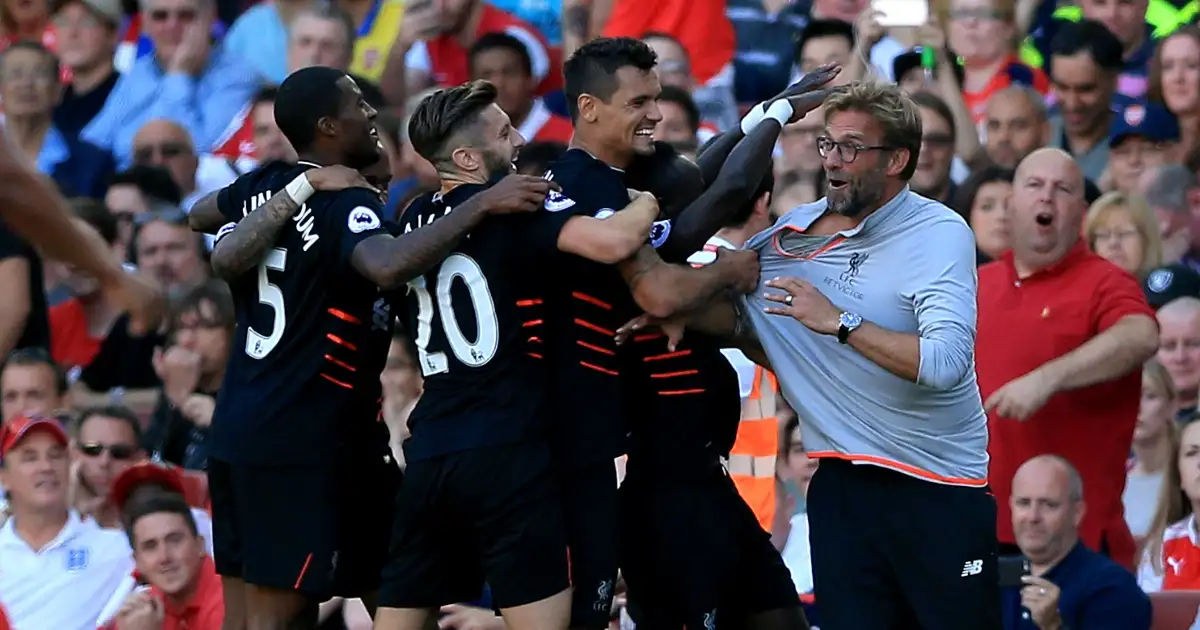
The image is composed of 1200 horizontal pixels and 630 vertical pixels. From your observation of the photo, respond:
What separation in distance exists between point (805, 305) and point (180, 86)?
24.1 feet

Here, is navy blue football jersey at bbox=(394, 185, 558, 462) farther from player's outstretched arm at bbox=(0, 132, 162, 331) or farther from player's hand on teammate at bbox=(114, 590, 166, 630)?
player's hand on teammate at bbox=(114, 590, 166, 630)

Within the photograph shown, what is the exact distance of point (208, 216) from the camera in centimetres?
780

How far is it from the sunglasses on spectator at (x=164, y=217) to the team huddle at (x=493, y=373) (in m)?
3.71

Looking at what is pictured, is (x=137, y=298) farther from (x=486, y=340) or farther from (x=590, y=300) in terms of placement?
(x=590, y=300)

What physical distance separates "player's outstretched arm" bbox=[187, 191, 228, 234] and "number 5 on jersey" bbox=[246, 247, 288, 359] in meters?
0.36

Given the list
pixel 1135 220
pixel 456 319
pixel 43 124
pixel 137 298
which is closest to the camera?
pixel 137 298

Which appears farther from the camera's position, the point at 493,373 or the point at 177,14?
the point at 177,14

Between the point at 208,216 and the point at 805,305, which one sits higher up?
the point at 208,216

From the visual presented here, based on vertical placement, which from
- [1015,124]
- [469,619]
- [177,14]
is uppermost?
[177,14]

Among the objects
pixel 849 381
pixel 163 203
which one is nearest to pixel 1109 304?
pixel 849 381

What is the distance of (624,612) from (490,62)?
4.48 metres

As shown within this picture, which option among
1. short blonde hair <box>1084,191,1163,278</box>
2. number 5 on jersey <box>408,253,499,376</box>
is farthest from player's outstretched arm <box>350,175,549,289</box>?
short blonde hair <box>1084,191,1163,278</box>

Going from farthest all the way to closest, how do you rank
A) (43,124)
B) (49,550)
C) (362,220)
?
(43,124), (49,550), (362,220)

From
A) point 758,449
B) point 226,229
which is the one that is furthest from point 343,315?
point 758,449
